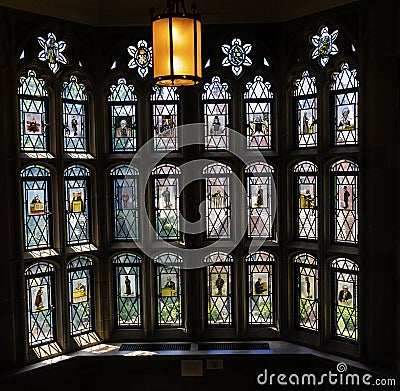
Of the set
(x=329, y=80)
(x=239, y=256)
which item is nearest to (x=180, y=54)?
(x=329, y=80)

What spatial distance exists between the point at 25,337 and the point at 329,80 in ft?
12.5

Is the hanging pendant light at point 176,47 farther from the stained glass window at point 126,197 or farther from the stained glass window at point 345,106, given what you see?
the stained glass window at point 126,197

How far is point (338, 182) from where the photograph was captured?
17.8 ft

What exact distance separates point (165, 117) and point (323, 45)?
1752 mm

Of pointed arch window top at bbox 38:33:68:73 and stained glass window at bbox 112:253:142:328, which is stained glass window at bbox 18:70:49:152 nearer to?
pointed arch window top at bbox 38:33:68:73

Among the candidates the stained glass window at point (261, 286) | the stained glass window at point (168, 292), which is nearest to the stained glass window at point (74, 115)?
the stained glass window at point (168, 292)

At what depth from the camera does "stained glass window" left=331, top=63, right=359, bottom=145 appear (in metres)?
5.28

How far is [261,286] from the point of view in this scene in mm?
5914

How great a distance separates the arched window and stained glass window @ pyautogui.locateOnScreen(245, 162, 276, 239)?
1.40 ft

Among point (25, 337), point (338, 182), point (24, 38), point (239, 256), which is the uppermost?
point (24, 38)

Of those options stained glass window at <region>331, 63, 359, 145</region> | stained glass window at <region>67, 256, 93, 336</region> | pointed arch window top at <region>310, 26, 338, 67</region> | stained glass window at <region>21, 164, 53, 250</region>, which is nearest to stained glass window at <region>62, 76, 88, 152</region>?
stained glass window at <region>21, 164, 53, 250</region>

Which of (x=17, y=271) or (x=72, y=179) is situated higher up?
(x=72, y=179)

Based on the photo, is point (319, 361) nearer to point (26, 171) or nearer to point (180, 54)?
point (26, 171)

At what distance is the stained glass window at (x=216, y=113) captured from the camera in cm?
582
